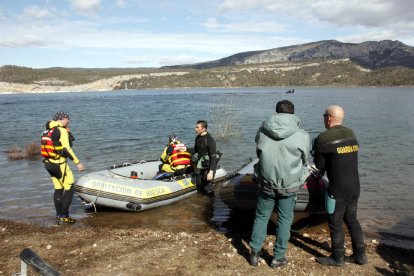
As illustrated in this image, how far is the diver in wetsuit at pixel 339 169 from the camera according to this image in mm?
4625

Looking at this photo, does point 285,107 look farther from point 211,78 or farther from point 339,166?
point 211,78

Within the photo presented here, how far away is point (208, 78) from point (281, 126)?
15125cm

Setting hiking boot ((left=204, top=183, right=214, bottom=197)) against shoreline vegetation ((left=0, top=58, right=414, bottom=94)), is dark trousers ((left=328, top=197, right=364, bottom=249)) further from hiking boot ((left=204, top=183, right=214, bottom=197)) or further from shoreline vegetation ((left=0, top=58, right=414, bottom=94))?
shoreline vegetation ((left=0, top=58, right=414, bottom=94))

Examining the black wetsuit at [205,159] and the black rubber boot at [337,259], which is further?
the black wetsuit at [205,159]

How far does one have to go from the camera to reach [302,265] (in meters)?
4.96

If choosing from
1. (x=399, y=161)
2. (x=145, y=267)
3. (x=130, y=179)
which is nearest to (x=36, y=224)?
(x=130, y=179)

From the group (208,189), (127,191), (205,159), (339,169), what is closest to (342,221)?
(339,169)

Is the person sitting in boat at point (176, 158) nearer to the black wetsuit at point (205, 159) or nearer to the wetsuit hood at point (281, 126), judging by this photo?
the black wetsuit at point (205, 159)

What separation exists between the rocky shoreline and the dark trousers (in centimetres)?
36

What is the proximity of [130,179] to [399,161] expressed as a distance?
1114 cm

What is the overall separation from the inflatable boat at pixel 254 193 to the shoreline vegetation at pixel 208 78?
129 m

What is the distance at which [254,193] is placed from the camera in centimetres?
702

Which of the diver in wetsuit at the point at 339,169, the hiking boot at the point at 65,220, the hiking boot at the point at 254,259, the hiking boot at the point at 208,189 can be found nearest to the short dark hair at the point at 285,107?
the diver in wetsuit at the point at 339,169

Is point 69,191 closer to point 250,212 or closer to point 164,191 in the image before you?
point 164,191
